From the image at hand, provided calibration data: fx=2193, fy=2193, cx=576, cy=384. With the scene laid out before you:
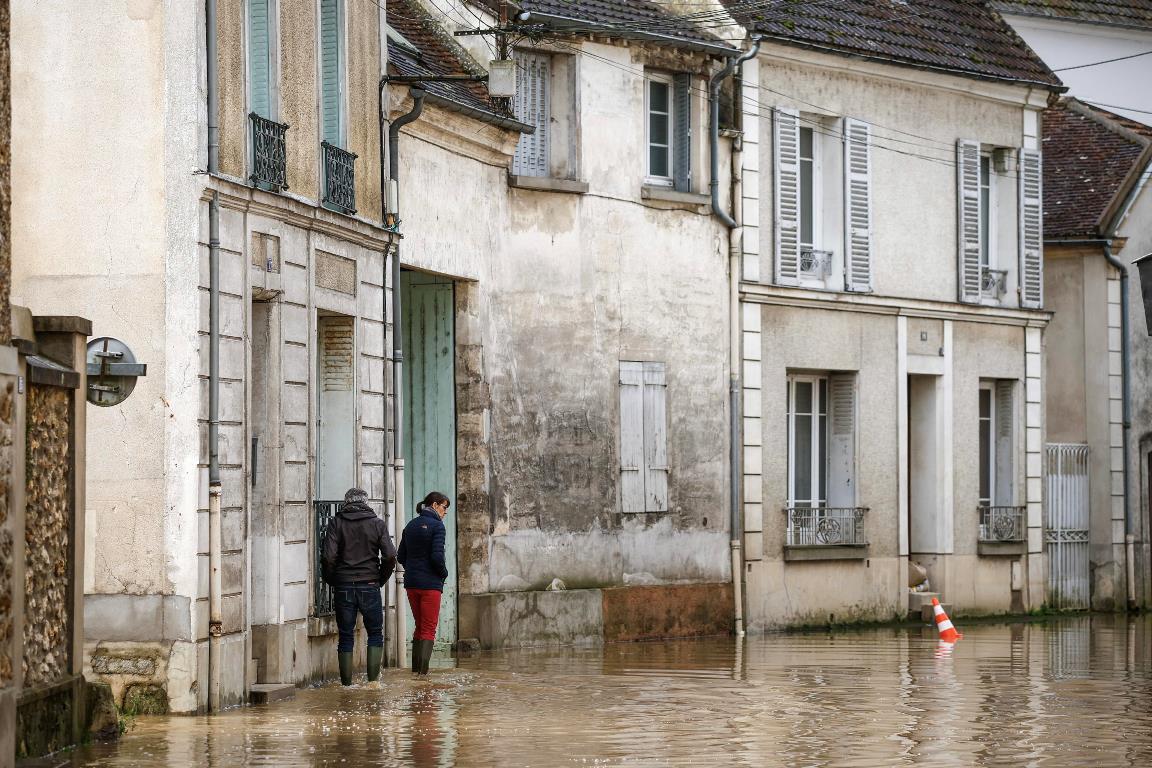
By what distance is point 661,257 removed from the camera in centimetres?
2484

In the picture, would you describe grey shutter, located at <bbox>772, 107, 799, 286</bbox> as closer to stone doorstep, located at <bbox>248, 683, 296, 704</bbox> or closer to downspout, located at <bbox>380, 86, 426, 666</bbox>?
downspout, located at <bbox>380, 86, 426, 666</bbox>

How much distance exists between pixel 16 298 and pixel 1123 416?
2017cm

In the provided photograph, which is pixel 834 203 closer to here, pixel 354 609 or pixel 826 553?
pixel 826 553

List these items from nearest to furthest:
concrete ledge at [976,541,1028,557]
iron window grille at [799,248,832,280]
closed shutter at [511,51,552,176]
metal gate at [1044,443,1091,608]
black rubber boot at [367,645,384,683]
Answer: black rubber boot at [367,645,384,683], closed shutter at [511,51,552,176], iron window grille at [799,248,832,280], concrete ledge at [976,541,1028,557], metal gate at [1044,443,1091,608]

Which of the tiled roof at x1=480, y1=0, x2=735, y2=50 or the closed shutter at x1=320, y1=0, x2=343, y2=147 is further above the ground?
the tiled roof at x1=480, y1=0, x2=735, y2=50

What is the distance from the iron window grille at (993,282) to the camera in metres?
29.9

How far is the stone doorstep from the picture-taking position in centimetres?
1625

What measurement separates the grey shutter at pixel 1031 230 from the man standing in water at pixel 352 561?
15254 mm

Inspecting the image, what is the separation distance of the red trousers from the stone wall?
5.79 meters

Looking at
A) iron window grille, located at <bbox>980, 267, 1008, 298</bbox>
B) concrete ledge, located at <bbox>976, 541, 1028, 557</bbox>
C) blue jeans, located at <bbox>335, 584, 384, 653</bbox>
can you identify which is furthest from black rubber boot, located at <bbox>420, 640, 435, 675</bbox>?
iron window grille, located at <bbox>980, 267, 1008, 298</bbox>

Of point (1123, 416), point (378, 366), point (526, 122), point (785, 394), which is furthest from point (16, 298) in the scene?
point (1123, 416)

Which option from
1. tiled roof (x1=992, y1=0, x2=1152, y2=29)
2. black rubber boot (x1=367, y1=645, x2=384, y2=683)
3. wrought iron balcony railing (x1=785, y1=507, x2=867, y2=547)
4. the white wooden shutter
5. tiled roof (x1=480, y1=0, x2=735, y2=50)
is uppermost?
tiled roof (x1=992, y1=0, x2=1152, y2=29)

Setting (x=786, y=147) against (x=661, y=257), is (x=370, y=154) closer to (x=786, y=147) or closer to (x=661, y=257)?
(x=661, y=257)

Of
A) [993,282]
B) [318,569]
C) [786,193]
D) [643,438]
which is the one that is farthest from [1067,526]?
[318,569]
